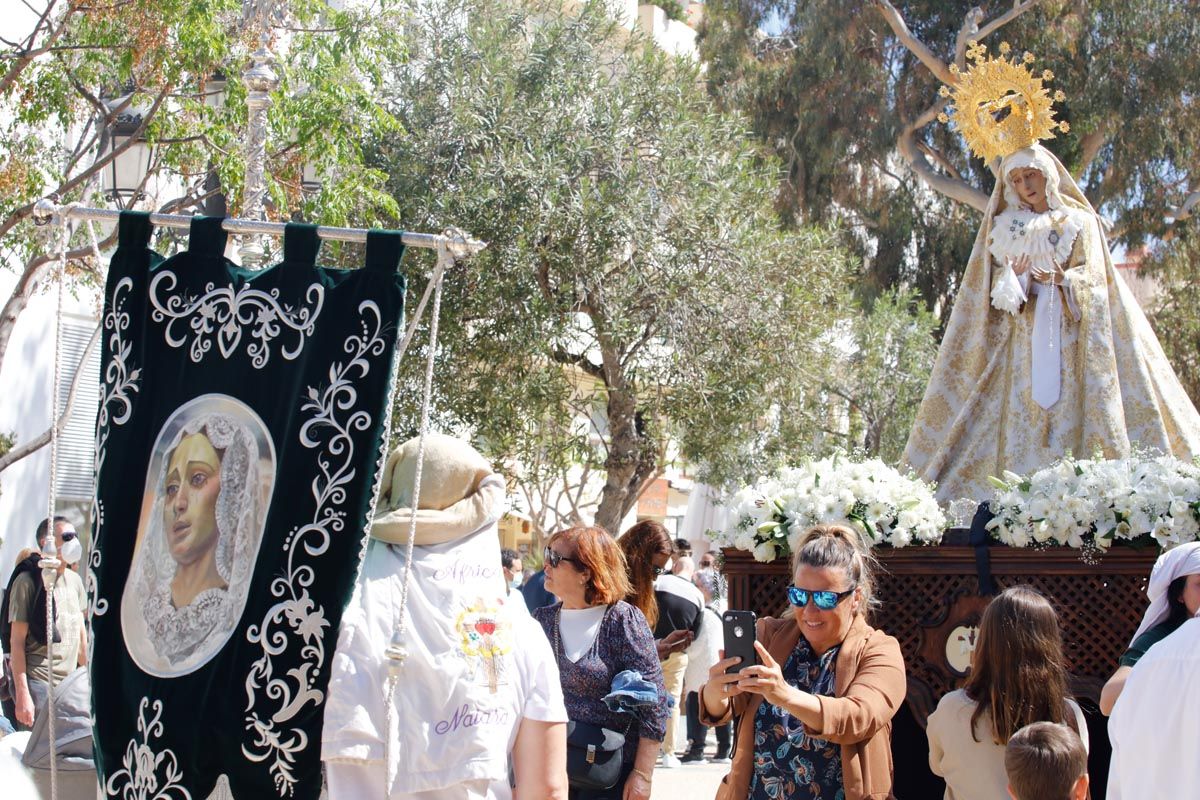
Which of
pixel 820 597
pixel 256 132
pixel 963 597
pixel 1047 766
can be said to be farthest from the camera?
pixel 963 597

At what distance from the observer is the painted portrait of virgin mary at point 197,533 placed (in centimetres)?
374

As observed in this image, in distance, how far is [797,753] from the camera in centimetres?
411

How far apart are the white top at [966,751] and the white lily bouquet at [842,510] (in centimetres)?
153

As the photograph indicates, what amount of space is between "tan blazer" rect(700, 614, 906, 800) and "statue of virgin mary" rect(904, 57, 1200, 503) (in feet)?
11.0

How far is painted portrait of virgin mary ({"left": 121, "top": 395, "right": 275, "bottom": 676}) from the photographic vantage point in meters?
A: 3.74

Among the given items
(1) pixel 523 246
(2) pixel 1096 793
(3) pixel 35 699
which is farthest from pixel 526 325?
(2) pixel 1096 793

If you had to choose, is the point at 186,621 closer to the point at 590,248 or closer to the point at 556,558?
the point at 556,558

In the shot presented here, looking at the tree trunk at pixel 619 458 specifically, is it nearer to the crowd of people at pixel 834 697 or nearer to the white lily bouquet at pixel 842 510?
the white lily bouquet at pixel 842 510

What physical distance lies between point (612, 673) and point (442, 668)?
1.59 metres

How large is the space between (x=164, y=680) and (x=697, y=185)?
12.8m

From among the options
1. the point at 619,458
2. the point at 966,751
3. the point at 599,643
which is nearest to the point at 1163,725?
the point at 966,751

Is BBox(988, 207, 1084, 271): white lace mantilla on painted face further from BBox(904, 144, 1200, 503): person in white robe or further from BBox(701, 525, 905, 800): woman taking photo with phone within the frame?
BBox(701, 525, 905, 800): woman taking photo with phone

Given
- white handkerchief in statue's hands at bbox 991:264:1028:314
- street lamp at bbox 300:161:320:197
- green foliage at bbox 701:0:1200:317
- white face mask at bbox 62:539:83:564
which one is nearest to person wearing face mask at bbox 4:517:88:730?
white face mask at bbox 62:539:83:564

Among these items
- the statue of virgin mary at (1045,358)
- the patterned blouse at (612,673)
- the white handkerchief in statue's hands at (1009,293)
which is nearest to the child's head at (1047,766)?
the patterned blouse at (612,673)
